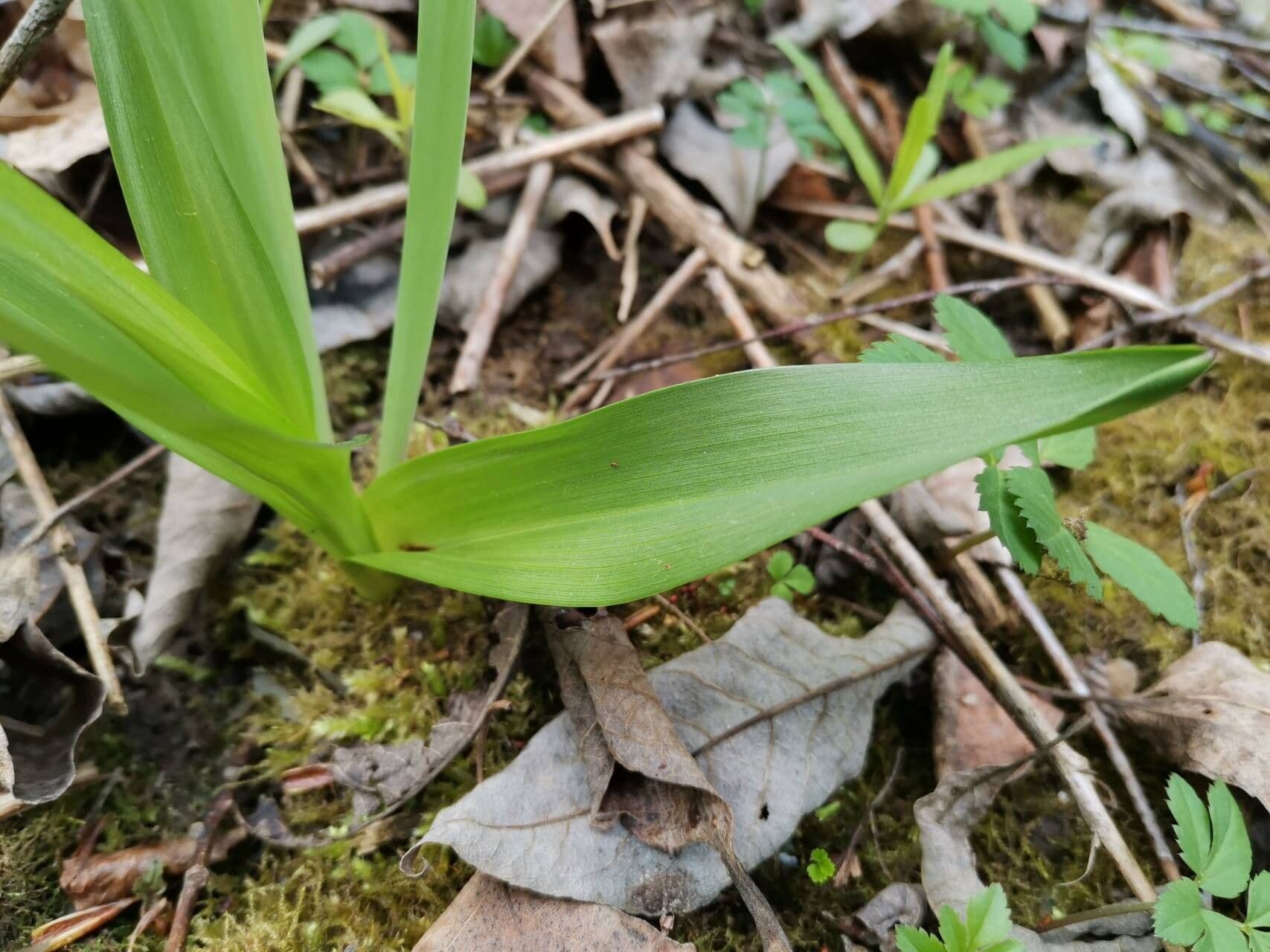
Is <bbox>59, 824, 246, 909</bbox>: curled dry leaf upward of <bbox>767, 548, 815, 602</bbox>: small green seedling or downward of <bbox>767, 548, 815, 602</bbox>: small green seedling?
downward

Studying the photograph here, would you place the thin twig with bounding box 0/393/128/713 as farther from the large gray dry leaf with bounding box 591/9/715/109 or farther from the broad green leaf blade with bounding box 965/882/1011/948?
the large gray dry leaf with bounding box 591/9/715/109

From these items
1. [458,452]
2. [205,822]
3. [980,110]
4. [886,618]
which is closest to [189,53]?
[458,452]

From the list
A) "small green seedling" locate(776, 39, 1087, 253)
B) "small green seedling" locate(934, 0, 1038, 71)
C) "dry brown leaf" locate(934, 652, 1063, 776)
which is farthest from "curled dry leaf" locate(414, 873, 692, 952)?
"small green seedling" locate(934, 0, 1038, 71)

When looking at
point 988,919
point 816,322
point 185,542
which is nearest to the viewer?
point 988,919

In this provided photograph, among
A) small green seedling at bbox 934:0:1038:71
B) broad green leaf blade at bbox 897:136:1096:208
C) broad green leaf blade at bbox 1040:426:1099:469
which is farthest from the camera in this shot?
small green seedling at bbox 934:0:1038:71

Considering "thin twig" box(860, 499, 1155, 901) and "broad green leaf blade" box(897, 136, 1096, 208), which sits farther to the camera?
"broad green leaf blade" box(897, 136, 1096, 208)

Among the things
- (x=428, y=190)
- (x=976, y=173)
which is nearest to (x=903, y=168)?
(x=976, y=173)

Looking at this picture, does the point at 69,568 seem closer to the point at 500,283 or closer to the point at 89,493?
the point at 89,493
